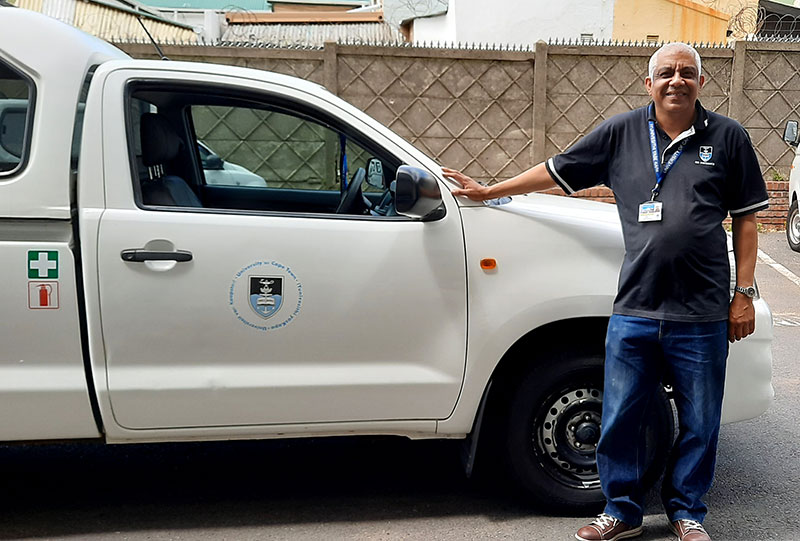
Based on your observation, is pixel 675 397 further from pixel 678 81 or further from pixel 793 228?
pixel 793 228

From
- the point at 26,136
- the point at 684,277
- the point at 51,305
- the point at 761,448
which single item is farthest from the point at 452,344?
the point at 761,448

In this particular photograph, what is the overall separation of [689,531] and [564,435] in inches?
24.4

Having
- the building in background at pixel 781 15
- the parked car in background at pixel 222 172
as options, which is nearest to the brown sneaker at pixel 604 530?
the parked car in background at pixel 222 172

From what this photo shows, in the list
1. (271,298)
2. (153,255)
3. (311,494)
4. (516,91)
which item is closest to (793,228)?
(516,91)

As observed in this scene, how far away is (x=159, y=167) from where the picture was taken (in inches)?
142

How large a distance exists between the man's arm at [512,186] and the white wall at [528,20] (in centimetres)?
1228

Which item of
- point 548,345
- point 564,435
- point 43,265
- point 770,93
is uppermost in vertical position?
point 770,93

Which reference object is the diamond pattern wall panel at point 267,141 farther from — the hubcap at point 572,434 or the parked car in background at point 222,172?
the hubcap at point 572,434

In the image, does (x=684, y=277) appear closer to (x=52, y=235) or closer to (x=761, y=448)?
(x=761, y=448)

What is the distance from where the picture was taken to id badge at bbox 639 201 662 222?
3.14 metres

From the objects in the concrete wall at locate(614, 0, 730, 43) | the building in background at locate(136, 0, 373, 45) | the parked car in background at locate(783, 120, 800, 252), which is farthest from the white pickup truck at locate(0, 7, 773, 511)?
the concrete wall at locate(614, 0, 730, 43)

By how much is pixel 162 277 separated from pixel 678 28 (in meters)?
14.4

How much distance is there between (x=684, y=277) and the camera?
3172 millimetres

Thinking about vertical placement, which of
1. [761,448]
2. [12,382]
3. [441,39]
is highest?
[441,39]
